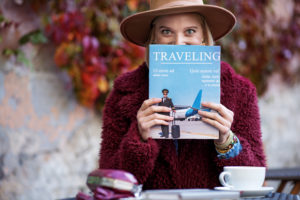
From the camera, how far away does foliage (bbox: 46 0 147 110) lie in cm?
263

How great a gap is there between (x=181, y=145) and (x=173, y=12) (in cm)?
54

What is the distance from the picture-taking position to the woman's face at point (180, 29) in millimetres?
1598

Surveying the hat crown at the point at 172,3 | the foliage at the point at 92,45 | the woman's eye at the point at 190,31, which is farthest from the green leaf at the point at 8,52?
the woman's eye at the point at 190,31

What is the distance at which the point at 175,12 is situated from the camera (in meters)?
1.59

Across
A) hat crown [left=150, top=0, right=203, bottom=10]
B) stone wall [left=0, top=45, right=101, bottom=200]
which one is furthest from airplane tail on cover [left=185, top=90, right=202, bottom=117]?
stone wall [left=0, top=45, right=101, bottom=200]

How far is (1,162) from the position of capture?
2.39m

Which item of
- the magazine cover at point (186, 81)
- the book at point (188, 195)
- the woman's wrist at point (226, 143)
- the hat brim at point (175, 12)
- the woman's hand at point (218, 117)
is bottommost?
the book at point (188, 195)

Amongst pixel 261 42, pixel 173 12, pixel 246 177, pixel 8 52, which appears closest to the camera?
pixel 246 177

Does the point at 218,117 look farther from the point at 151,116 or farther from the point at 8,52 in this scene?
the point at 8,52

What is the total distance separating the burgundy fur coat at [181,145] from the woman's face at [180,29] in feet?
0.70

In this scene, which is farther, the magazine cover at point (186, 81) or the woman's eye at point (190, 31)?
the woman's eye at point (190, 31)

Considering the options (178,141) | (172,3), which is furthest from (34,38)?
(178,141)

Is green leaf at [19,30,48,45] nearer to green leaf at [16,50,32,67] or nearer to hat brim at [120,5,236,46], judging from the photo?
green leaf at [16,50,32,67]

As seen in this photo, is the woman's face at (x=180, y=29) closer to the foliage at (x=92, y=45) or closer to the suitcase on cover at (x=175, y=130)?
the suitcase on cover at (x=175, y=130)
